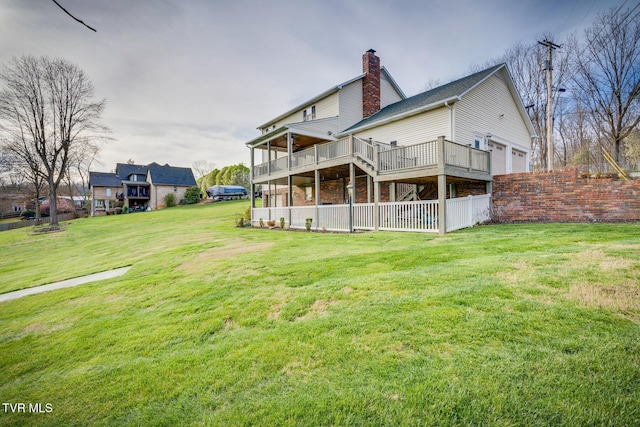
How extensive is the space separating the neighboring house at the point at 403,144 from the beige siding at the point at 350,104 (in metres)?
0.06

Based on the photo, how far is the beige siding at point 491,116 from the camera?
12672mm

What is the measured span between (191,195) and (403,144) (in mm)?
38595

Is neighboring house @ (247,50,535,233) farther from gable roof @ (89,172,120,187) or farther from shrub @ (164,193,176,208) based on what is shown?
gable roof @ (89,172,120,187)

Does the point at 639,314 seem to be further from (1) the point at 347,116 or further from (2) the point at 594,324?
(1) the point at 347,116

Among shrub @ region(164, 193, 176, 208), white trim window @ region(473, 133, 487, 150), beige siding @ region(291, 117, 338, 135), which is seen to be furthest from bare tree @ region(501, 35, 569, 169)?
shrub @ region(164, 193, 176, 208)

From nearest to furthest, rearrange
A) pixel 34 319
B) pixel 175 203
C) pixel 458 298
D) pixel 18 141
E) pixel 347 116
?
pixel 458 298 → pixel 34 319 → pixel 347 116 → pixel 18 141 → pixel 175 203

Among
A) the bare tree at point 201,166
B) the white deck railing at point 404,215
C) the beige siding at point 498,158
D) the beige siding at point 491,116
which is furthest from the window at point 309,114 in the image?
the bare tree at point 201,166

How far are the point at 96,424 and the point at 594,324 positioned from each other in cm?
436

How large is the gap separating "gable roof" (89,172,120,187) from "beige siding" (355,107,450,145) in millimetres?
51572

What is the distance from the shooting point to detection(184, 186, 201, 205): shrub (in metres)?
43.9

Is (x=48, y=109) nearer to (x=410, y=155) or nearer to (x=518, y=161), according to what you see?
(x=410, y=155)

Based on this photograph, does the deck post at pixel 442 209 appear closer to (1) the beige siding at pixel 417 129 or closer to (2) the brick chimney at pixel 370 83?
(1) the beige siding at pixel 417 129

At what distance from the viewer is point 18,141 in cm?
2531

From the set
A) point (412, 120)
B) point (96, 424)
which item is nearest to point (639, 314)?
point (96, 424)
